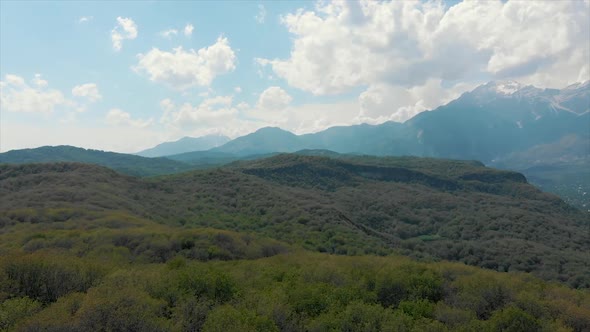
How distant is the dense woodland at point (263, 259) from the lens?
21.4 m

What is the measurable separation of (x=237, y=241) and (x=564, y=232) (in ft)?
359

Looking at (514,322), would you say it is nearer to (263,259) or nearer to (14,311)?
(14,311)

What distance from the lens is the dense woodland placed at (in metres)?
21.4

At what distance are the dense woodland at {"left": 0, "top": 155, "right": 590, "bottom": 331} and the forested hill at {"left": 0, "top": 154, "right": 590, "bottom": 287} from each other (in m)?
0.62

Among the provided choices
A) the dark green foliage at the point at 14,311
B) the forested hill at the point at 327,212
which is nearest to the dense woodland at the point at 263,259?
the dark green foliage at the point at 14,311

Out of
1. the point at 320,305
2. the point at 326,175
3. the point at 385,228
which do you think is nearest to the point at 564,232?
the point at 385,228

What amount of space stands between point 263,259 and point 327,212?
5780 cm

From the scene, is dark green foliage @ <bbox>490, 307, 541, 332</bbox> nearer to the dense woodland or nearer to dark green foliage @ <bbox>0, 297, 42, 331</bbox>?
the dense woodland

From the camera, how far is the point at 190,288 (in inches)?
1024

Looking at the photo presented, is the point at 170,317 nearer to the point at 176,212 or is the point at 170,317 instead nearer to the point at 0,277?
the point at 0,277

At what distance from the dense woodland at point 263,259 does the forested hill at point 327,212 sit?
2.02ft

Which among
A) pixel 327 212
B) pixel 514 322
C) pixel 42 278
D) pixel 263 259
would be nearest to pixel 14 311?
pixel 42 278

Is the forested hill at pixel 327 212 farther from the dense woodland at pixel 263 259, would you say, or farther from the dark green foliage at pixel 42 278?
the dark green foliage at pixel 42 278

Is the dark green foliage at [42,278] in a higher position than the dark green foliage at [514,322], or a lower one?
higher
